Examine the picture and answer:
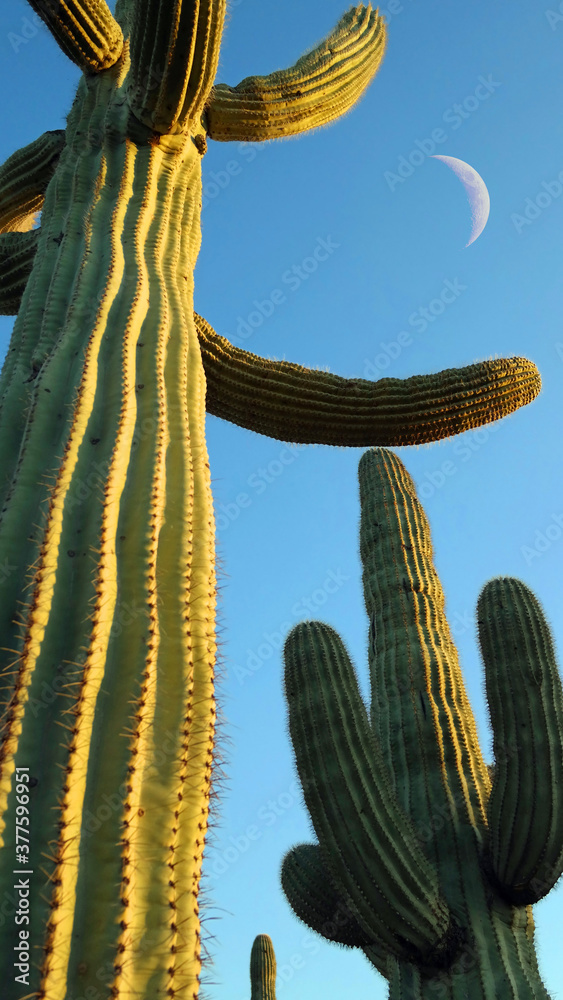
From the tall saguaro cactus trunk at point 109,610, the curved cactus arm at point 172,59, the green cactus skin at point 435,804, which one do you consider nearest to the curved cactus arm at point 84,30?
the curved cactus arm at point 172,59

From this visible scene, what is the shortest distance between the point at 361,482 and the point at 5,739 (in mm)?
5060

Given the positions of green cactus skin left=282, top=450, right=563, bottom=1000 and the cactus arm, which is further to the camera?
the cactus arm

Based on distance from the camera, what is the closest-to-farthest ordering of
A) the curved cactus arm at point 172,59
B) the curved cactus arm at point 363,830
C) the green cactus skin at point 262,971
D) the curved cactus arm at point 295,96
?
the curved cactus arm at point 172,59 < the curved cactus arm at point 363,830 < the curved cactus arm at point 295,96 < the green cactus skin at point 262,971

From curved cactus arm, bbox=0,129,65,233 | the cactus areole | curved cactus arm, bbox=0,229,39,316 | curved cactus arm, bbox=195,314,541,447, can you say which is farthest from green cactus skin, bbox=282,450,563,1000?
curved cactus arm, bbox=0,129,65,233

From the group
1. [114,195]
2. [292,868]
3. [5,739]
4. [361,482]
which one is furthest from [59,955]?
[361,482]

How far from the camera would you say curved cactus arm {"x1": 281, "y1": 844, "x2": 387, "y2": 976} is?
4895 mm

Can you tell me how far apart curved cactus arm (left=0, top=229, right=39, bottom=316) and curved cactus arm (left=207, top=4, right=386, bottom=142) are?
1.26 metres

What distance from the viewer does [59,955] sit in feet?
5.08

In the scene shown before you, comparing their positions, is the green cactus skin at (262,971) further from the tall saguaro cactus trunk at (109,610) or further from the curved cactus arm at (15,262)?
the tall saguaro cactus trunk at (109,610)

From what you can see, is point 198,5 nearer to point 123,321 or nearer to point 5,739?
point 123,321

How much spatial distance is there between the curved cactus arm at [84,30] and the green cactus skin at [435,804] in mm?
3342

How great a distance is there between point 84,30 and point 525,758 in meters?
4.34

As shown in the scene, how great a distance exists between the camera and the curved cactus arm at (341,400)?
13.8ft

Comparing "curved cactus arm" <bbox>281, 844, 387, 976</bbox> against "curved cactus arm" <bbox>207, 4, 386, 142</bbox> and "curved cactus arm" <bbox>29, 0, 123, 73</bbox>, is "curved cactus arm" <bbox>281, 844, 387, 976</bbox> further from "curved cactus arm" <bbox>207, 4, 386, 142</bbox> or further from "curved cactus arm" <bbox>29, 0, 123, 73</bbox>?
"curved cactus arm" <bbox>29, 0, 123, 73</bbox>
